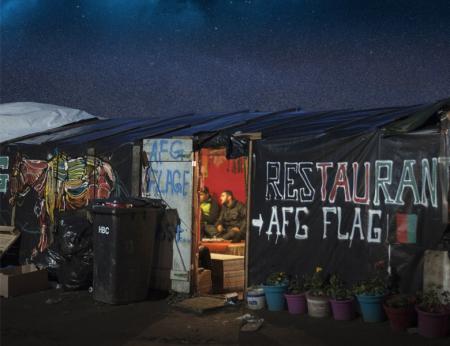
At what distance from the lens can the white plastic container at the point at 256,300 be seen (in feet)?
29.4

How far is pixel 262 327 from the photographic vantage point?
7.99 meters

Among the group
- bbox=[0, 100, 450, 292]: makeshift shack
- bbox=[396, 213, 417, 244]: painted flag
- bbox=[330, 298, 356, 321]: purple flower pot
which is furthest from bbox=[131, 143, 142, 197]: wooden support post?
bbox=[396, 213, 417, 244]: painted flag

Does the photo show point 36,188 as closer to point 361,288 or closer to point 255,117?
point 255,117

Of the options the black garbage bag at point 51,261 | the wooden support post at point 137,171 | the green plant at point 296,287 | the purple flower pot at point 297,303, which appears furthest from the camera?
the black garbage bag at point 51,261

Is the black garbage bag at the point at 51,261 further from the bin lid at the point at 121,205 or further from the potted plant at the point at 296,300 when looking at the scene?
the potted plant at the point at 296,300

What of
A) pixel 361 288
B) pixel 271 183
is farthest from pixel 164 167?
pixel 361 288

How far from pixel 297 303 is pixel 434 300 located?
1967mm

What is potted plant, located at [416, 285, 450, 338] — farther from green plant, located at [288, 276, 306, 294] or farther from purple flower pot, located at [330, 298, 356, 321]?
green plant, located at [288, 276, 306, 294]

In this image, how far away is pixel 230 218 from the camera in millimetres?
13203

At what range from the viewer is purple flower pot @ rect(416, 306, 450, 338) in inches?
283

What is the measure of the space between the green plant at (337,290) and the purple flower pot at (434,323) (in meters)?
1.14

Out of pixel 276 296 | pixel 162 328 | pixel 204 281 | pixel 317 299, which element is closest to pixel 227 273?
pixel 204 281

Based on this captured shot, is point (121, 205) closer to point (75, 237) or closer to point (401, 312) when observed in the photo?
point (75, 237)

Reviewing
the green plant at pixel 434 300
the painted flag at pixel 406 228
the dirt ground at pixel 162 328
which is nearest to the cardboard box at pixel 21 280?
the dirt ground at pixel 162 328
